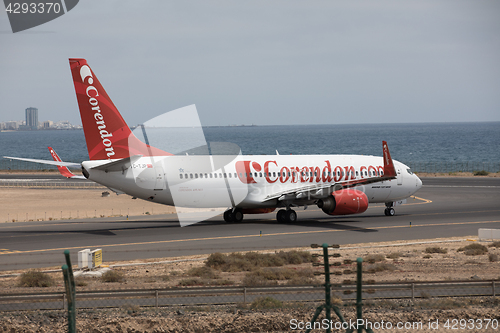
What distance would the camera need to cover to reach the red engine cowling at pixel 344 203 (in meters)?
35.2

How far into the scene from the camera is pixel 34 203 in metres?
50.2

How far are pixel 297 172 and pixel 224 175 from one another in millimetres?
5762

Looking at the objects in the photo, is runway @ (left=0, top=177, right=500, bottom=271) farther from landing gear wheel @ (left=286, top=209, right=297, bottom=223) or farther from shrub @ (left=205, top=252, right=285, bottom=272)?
shrub @ (left=205, top=252, right=285, bottom=272)

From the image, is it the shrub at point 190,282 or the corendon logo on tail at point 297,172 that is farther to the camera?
the corendon logo on tail at point 297,172

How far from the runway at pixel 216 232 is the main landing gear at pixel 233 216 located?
49 centimetres

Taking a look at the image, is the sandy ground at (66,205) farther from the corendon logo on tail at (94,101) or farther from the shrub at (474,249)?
the shrub at (474,249)

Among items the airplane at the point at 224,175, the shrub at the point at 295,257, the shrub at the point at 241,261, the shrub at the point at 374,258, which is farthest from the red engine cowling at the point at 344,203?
the shrub at the point at 241,261

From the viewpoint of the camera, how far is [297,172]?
38.0 meters

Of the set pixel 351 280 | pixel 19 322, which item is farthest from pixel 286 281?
pixel 19 322

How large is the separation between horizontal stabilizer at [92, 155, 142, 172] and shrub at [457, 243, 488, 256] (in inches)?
733

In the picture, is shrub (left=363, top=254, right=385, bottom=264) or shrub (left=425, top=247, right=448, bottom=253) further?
shrub (left=425, top=247, right=448, bottom=253)

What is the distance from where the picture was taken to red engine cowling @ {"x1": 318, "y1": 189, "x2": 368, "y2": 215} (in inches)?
1384

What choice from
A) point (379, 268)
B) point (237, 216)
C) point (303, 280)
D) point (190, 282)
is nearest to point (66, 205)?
point (237, 216)

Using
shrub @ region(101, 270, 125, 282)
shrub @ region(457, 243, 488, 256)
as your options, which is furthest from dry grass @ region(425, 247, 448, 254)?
shrub @ region(101, 270, 125, 282)
